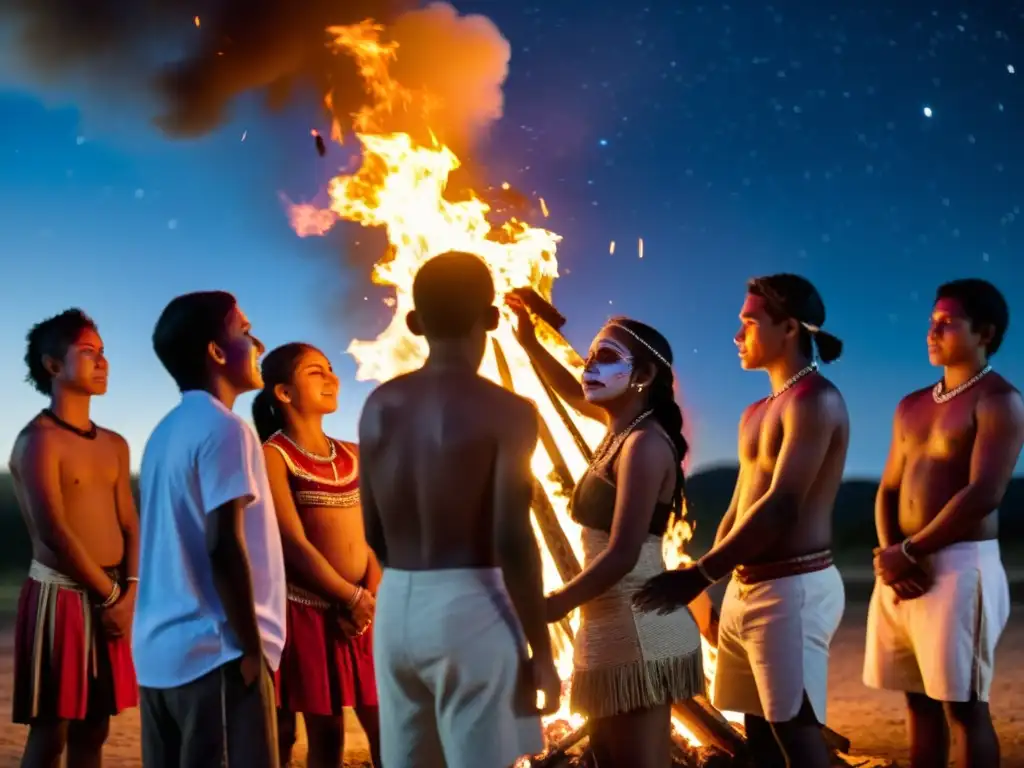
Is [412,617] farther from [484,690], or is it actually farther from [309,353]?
[309,353]

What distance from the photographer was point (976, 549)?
13.0 ft

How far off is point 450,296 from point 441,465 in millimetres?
390

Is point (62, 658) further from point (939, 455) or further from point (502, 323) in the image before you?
point (939, 455)

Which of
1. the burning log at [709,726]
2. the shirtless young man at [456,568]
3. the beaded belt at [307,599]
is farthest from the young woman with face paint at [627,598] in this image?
the burning log at [709,726]

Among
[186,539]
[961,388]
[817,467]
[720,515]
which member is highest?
[720,515]

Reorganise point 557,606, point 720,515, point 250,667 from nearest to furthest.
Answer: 1. point 250,667
2. point 557,606
3. point 720,515

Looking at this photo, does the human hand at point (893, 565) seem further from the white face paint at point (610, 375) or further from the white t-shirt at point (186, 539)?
the white t-shirt at point (186, 539)

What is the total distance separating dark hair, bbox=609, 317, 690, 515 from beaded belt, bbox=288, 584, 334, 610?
62.1 inches

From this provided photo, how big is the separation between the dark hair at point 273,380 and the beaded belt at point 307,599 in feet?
1.92

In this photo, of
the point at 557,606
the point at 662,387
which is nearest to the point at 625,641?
the point at 557,606

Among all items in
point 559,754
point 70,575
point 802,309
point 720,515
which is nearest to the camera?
point 802,309

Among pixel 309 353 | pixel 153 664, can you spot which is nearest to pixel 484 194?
A: pixel 309 353

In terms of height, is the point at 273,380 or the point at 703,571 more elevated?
the point at 273,380

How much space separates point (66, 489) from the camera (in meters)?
4.16
